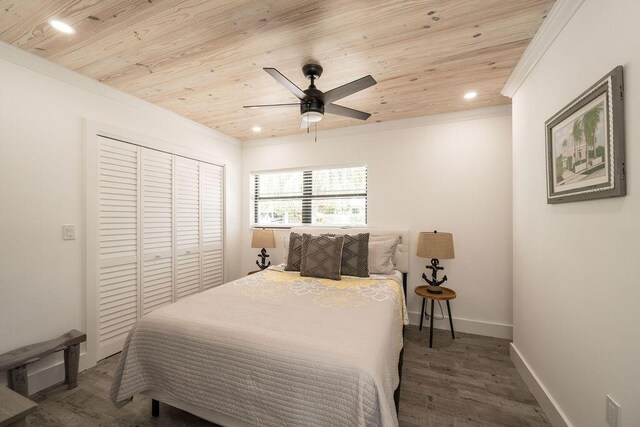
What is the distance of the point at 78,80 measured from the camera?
227cm

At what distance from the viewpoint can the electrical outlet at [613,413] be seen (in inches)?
44.0

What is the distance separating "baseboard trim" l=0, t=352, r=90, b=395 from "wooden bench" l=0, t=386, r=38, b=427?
3.83 ft

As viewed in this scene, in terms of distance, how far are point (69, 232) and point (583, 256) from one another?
357cm

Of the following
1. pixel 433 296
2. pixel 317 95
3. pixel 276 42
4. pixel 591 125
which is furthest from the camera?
pixel 433 296

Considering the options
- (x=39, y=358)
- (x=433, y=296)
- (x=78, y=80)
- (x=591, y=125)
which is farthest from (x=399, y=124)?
(x=39, y=358)

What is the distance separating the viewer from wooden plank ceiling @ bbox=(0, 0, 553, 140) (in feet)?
5.00

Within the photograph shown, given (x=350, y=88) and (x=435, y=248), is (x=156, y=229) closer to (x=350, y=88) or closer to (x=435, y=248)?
(x=350, y=88)

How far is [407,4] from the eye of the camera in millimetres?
1483

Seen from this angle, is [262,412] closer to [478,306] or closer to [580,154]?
[580,154]

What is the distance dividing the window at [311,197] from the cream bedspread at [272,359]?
1808 mm

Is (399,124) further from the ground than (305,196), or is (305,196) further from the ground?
(399,124)

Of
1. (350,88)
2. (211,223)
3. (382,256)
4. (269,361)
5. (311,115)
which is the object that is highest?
(350,88)

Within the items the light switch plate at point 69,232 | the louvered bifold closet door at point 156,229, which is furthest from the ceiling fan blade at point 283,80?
the light switch plate at point 69,232

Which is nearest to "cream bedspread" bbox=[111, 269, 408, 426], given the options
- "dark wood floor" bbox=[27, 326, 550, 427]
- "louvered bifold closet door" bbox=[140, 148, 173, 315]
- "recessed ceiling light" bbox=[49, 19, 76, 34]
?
"dark wood floor" bbox=[27, 326, 550, 427]
